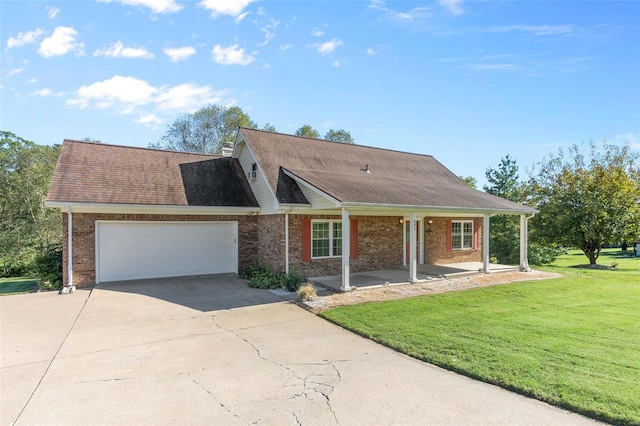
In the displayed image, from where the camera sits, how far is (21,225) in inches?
872

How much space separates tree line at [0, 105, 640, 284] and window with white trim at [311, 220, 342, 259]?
39.1 feet

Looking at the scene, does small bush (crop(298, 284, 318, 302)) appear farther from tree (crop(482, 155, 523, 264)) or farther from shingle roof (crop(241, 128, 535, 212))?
tree (crop(482, 155, 523, 264))

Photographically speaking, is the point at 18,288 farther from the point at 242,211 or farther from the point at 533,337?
the point at 533,337

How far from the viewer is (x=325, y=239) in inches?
518

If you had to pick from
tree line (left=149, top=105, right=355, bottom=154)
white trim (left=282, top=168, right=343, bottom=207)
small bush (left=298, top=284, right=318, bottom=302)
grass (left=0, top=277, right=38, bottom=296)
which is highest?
tree line (left=149, top=105, right=355, bottom=154)

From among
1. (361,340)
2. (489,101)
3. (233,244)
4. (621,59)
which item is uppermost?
(621,59)

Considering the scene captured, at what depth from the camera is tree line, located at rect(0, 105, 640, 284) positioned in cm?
1855

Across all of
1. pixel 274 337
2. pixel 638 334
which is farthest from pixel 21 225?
pixel 638 334

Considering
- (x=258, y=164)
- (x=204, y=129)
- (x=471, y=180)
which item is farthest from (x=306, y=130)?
(x=258, y=164)

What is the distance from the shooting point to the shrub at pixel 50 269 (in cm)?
1154

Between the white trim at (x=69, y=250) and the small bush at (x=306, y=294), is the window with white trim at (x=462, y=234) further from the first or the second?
the white trim at (x=69, y=250)

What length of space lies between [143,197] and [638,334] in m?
13.5

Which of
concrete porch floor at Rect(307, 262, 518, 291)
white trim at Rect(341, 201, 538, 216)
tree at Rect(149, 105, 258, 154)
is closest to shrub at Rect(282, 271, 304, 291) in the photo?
concrete porch floor at Rect(307, 262, 518, 291)

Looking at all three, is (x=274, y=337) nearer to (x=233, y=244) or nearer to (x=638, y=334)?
(x=638, y=334)
